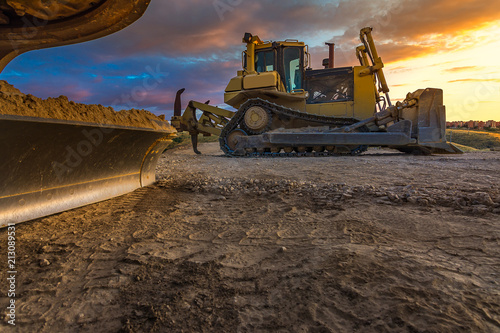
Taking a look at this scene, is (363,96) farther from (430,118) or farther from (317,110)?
(430,118)

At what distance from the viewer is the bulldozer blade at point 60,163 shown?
5.38ft

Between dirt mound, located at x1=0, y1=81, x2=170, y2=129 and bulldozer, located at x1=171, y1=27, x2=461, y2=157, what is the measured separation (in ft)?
15.3

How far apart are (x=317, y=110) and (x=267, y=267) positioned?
701 centimetres

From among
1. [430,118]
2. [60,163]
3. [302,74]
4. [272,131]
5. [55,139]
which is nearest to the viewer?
[55,139]

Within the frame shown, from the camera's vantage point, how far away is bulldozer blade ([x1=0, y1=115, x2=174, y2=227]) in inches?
64.6

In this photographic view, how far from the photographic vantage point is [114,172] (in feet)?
8.39

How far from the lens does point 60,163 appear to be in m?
1.98

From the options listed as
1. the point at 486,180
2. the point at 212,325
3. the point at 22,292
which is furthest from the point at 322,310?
the point at 486,180

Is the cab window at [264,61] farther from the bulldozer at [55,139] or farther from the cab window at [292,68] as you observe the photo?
the bulldozer at [55,139]

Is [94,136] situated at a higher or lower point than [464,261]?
higher

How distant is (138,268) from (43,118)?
1146 mm

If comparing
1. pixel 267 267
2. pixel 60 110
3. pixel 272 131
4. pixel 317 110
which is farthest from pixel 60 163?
pixel 317 110

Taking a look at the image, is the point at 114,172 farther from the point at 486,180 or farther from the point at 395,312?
the point at 486,180

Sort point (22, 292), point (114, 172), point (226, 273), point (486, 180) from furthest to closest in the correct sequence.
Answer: point (486, 180)
point (114, 172)
point (226, 273)
point (22, 292)
